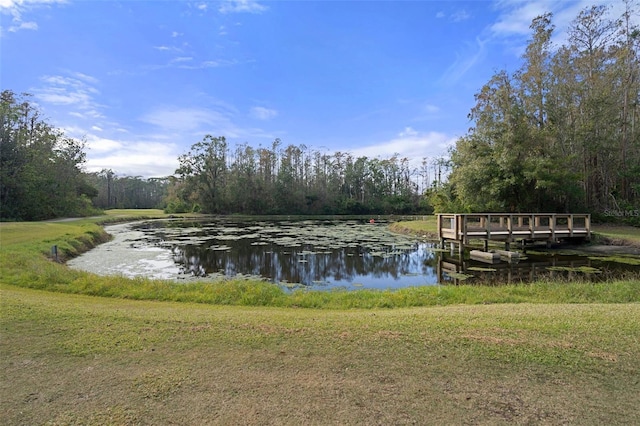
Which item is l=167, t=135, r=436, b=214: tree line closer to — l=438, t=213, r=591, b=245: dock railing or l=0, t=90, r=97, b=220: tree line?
l=0, t=90, r=97, b=220: tree line

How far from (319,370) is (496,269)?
12.1 m

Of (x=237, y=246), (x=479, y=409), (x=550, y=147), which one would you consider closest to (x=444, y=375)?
(x=479, y=409)

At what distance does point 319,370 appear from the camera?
3.22 meters

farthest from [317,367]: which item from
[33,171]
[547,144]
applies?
[33,171]

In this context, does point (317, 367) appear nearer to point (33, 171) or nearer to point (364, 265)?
point (364, 265)

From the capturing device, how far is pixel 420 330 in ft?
14.2

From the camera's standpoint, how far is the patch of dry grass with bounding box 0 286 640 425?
2527mm

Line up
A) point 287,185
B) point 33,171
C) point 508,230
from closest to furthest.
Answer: point 508,230 → point 33,171 → point 287,185

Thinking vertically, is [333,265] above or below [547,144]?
below

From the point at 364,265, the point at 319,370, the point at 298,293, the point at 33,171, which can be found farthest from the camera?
the point at 33,171

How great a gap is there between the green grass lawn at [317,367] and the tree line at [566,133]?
704 inches

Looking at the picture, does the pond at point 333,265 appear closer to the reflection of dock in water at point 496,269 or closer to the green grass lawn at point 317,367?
the reflection of dock in water at point 496,269

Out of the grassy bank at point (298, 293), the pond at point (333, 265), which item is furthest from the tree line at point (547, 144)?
the grassy bank at point (298, 293)

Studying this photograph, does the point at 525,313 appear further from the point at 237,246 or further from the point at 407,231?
the point at 407,231
